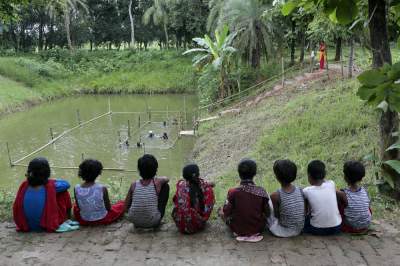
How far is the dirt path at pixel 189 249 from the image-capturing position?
141 inches

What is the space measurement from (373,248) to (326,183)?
26.7 inches

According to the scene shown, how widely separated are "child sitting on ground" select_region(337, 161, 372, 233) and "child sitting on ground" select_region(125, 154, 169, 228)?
5.40 ft

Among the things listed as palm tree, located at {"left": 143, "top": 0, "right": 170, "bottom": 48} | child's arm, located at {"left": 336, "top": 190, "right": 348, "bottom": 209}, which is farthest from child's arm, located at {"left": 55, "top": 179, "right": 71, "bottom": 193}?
palm tree, located at {"left": 143, "top": 0, "right": 170, "bottom": 48}

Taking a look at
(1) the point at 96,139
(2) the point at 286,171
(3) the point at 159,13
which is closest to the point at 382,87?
(2) the point at 286,171

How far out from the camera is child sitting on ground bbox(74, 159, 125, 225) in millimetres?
4328

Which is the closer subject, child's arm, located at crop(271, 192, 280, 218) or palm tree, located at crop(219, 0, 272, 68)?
child's arm, located at crop(271, 192, 280, 218)

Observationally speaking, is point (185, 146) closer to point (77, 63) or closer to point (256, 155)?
point (256, 155)

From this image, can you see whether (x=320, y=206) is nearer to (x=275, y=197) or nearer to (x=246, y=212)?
(x=275, y=197)

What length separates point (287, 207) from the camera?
3986 mm

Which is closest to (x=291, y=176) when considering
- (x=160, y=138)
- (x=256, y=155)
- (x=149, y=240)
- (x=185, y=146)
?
(x=149, y=240)

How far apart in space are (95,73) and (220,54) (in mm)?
16463

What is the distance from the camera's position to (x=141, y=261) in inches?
143

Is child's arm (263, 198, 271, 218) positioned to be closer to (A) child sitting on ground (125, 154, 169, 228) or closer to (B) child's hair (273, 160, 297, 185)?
(B) child's hair (273, 160, 297, 185)

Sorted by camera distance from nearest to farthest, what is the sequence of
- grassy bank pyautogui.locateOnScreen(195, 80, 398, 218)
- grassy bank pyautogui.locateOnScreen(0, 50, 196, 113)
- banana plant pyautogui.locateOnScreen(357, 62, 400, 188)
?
banana plant pyautogui.locateOnScreen(357, 62, 400, 188) → grassy bank pyautogui.locateOnScreen(195, 80, 398, 218) → grassy bank pyautogui.locateOnScreen(0, 50, 196, 113)
